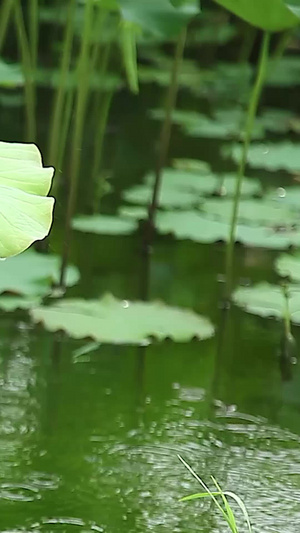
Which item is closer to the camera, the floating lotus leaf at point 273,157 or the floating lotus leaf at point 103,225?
the floating lotus leaf at point 103,225

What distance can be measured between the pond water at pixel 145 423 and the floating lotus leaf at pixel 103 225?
0.47 ft

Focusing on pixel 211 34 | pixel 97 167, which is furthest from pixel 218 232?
pixel 211 34

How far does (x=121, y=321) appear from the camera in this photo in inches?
66.1

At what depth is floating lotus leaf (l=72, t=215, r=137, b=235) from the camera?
2.17m

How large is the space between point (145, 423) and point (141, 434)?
0.04 meters

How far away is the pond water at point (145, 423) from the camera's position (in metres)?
1.18

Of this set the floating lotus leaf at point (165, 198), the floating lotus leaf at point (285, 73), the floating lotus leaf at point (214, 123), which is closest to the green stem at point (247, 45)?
the floating lotus leaf at point (285, 73)

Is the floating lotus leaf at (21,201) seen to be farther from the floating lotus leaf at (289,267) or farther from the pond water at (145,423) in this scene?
the floating lotus leaf at (289,267)

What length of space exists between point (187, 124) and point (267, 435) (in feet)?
6.81

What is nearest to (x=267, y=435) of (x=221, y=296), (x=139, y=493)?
(x=139, y=493)

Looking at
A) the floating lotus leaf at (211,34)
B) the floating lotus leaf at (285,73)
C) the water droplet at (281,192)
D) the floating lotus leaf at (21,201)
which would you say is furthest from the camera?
the floating lotus leaf at (211,34)

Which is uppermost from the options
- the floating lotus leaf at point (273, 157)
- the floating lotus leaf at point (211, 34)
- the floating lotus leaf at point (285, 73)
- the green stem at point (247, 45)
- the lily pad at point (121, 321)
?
the floating lotus leaf at point (211, 34)

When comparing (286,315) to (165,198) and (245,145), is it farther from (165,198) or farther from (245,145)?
(165,198)

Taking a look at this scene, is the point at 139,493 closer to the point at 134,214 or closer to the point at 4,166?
the point at 4,166
